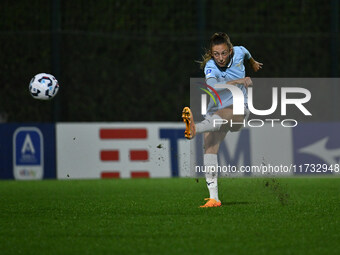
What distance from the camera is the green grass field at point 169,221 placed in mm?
5844

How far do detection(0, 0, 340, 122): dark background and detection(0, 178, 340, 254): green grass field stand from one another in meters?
3.64

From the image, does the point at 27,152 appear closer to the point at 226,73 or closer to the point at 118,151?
the point at 118,151

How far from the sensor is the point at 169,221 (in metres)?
7.29

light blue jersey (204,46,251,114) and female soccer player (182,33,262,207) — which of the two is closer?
female soccer player (182,33,262,207)

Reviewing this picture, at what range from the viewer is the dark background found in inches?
589

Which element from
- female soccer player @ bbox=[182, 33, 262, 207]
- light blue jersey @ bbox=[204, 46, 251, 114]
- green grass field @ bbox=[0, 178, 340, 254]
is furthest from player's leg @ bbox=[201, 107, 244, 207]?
green grass field @ bbox=[0, 178, 340, 254]

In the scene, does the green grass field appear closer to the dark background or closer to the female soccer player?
the female soccer player

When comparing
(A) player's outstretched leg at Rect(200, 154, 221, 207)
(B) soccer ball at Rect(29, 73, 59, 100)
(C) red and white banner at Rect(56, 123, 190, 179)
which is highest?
(B) soccer ball at Rect(29, 73, 59, 100)

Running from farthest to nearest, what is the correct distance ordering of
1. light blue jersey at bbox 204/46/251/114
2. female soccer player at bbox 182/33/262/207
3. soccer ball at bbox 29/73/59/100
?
soccer ball at bbox 29/73/59/100
light blue jersey at bbox 204/46/251/114
female soccer player at bbox 182/33/262/207

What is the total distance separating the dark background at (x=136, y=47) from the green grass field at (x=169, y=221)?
3.64m

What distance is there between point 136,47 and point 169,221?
29.1ft

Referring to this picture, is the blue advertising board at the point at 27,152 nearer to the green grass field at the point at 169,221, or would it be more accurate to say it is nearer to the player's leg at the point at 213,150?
the green grass field at the point at 169,221

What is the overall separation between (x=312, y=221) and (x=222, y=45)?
220 centimetres

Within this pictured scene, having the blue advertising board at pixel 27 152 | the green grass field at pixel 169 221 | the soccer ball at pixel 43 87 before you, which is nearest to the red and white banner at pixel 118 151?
the blue advertising board at pixel 27 152
